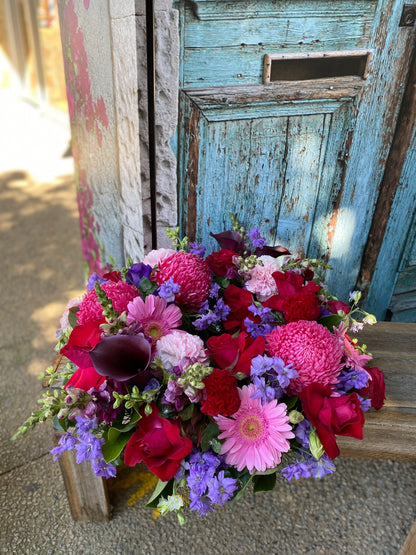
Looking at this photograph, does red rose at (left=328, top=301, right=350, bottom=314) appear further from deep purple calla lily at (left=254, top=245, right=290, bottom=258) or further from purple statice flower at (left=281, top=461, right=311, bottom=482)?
purple statice flower at (left=281, top=461, right=311, bottom=482)

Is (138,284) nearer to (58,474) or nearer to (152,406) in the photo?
(152,406)

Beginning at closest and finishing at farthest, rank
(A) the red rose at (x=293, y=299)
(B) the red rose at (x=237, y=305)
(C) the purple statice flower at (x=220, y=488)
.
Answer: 1. (C) the purple statice flower at (x=220, y=488)
2. (A) the red rose at (x=293, y=299)
3. (B) the red rose at (x=237, y=305)

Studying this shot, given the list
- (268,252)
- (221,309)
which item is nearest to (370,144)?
(268,252)

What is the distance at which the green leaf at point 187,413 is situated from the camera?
1.18 meters

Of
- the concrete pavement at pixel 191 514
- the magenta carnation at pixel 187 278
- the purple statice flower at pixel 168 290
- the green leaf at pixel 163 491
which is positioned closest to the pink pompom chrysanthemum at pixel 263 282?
the magenta carnation at pixel 187 278

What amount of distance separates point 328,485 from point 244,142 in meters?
1.44

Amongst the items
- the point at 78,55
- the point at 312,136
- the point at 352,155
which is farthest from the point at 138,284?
the point at 78,55

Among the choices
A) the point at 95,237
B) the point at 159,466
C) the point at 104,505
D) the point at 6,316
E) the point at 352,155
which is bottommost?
the point at 6,316

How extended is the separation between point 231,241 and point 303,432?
2.44ft

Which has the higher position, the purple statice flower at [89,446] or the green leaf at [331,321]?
the green leaf at [331,321]

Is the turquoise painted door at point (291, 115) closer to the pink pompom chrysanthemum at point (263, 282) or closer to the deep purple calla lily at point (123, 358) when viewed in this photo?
the pink pompom chrysanthemum at point (263, 282)

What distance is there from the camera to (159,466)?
1140 mm

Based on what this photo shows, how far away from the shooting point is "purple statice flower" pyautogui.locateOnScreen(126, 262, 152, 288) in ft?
4.69

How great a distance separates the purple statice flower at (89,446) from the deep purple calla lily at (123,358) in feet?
0.58
